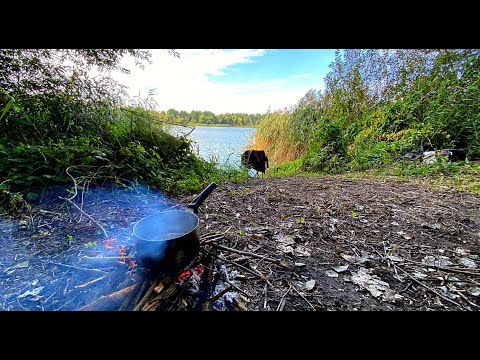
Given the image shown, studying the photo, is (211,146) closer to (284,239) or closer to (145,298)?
(284,239)

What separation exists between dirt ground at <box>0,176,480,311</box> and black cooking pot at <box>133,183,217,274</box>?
0.29 ft

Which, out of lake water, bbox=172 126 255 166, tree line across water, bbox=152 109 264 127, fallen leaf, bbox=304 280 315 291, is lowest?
fallen leaf, bbox=304 280 315 291

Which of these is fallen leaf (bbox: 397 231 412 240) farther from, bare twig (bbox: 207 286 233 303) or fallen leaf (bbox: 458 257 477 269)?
bare twig (bbox: 207 286 233 303)

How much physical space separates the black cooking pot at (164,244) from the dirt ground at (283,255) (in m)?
0.09

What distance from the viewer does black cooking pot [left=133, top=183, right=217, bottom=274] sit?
31.1 inches

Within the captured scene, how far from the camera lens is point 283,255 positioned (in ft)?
3.72

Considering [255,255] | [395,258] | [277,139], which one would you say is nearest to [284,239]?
[255,255]

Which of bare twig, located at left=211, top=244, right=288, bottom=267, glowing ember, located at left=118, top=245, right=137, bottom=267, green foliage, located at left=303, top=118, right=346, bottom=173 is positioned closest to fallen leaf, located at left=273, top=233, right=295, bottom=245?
bare twig, located at left=211, top=244, right=288, bottom=267

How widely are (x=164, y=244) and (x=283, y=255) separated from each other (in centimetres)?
68

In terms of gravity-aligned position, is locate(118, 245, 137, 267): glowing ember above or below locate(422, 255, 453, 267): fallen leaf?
above

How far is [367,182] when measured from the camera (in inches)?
106

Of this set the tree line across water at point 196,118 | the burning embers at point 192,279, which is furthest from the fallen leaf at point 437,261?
the tree line across water at point 196,118
